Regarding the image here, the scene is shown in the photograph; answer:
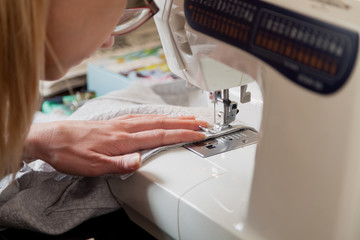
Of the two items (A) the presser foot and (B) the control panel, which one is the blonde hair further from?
(A) the presser foot

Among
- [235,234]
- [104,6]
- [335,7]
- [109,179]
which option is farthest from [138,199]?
[335,7]

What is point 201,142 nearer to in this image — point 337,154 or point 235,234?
point 235,234

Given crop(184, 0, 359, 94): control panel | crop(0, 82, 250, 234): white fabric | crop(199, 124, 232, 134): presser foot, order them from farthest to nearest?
crop(199, 124, 232, 134): presser foot → crop(0, 82, 250, 234): white fabric → crop(184, 0, 359, 94): control panel

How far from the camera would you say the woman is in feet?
1.98

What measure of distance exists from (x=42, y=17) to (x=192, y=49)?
10.7 inches

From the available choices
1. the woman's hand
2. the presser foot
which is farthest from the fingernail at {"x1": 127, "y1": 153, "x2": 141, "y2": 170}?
the presser foot

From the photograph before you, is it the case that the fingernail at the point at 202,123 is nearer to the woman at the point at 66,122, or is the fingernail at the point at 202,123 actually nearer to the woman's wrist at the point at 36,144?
the woman at the point at 66,122

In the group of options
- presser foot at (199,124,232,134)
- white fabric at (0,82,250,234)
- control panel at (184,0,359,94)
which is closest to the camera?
control panel at (184,0,359,94)

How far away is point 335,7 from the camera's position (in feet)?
2.04

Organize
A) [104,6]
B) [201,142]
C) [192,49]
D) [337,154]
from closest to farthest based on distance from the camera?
[337,154], [104,6], [192,49], [201,142]

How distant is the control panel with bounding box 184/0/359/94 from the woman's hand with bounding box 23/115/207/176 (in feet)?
0.82

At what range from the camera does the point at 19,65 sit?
24.4 inches

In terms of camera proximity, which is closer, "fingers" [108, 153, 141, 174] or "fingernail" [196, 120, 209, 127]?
"fingers" [108, 153, 141, 174]

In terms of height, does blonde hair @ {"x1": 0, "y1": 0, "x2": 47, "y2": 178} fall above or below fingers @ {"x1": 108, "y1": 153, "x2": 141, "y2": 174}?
above
